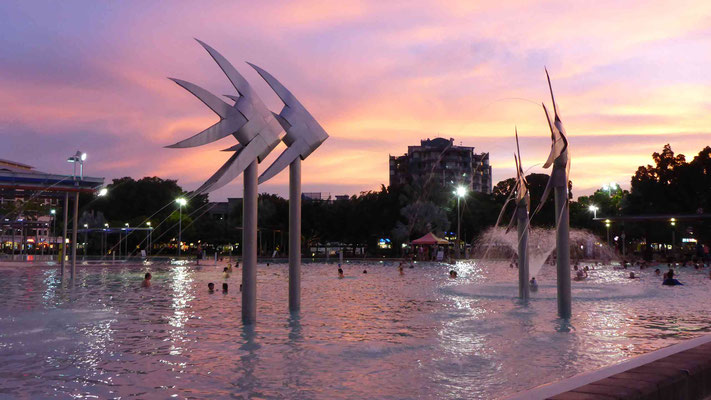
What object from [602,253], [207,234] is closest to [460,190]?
[602,253]

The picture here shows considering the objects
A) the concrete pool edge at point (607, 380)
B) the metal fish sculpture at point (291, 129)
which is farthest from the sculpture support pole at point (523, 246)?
the concrete pool edge at point (607, 380)

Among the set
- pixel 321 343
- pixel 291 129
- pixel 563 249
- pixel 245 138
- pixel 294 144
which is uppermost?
pixel 291 129

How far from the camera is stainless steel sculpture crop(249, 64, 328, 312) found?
16.5m

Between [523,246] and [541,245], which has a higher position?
[523,246]

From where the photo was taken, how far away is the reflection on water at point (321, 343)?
30.0 ft

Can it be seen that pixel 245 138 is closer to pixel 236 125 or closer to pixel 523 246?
pixel 236 125

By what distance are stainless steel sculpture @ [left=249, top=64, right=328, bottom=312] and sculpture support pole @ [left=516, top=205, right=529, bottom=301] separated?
752 cm

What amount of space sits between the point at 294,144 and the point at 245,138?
2167 mm

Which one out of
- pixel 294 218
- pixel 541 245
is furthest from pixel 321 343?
pixel 541 245

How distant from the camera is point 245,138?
14742 millimetres

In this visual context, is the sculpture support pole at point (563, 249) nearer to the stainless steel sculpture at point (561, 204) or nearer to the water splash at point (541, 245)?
the stainless steel sculpture at point (561, 204)

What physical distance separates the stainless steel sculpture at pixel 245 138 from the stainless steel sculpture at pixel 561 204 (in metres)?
7.44

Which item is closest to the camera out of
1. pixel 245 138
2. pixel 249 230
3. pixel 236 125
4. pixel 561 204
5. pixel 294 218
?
pixel 236 125

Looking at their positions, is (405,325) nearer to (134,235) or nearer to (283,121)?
(283,121)
